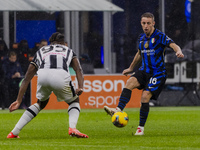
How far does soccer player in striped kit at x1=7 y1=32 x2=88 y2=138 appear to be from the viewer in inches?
332

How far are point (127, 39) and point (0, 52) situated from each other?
13.9 feet

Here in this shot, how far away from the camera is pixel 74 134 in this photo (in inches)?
335

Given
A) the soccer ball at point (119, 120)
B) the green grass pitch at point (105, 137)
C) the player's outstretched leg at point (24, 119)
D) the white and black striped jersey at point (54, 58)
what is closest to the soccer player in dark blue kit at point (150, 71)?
the soccer ball at point (119, 120)

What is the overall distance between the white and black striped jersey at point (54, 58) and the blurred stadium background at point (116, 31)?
35.9 feet

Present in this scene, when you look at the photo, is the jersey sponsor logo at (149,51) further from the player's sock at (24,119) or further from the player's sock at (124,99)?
the player's sock at (24,119)

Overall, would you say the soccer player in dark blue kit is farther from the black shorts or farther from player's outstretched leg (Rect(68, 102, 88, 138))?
player's outstretched leg (Rect(68, 102, 88, 138))

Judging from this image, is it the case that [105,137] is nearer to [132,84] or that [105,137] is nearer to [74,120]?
[74,120]

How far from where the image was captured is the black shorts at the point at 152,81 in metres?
9.22

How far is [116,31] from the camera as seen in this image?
799 inches

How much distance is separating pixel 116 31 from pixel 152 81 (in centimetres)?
1118

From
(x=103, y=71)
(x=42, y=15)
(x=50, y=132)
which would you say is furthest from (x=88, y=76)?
(x=50, y=132)

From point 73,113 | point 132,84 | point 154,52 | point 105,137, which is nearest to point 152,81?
point 132,84

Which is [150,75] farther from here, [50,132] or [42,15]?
[42,15]

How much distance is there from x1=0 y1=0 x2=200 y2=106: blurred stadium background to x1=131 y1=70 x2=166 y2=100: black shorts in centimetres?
1033
